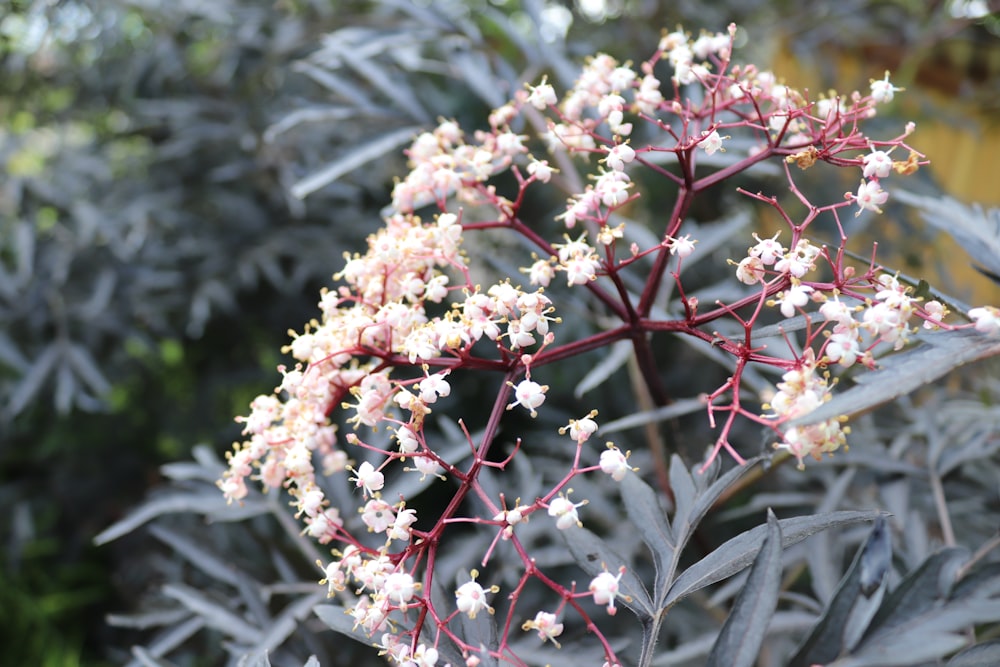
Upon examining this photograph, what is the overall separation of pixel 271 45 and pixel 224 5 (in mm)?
114

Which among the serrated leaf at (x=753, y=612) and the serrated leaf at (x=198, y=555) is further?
the serrated leaf at (x=198, y=555)

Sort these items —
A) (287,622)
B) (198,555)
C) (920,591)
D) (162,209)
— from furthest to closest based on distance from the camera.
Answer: (162,209)
(198,555)
(287,622)
(920,591)

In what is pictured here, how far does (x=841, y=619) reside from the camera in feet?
1.21

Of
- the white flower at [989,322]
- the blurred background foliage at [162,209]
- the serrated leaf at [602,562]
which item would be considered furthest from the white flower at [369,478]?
the blurred background foliage at [162,209]

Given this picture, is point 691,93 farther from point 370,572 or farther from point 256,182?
point 256,182

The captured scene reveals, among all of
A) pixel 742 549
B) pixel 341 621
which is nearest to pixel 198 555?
pixel 341 621

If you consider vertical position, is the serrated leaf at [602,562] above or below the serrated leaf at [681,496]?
below

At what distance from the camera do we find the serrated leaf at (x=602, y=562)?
0.43 m

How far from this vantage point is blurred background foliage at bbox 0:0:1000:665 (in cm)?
123

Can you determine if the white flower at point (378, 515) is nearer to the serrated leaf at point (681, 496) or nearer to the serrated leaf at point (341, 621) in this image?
the serrated leaf at point (341, 621)

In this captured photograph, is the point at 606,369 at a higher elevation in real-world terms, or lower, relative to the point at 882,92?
lower

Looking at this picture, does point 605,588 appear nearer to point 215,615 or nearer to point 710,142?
point 710,142

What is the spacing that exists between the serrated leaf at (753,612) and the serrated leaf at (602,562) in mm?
62

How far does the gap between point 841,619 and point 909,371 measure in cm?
12
